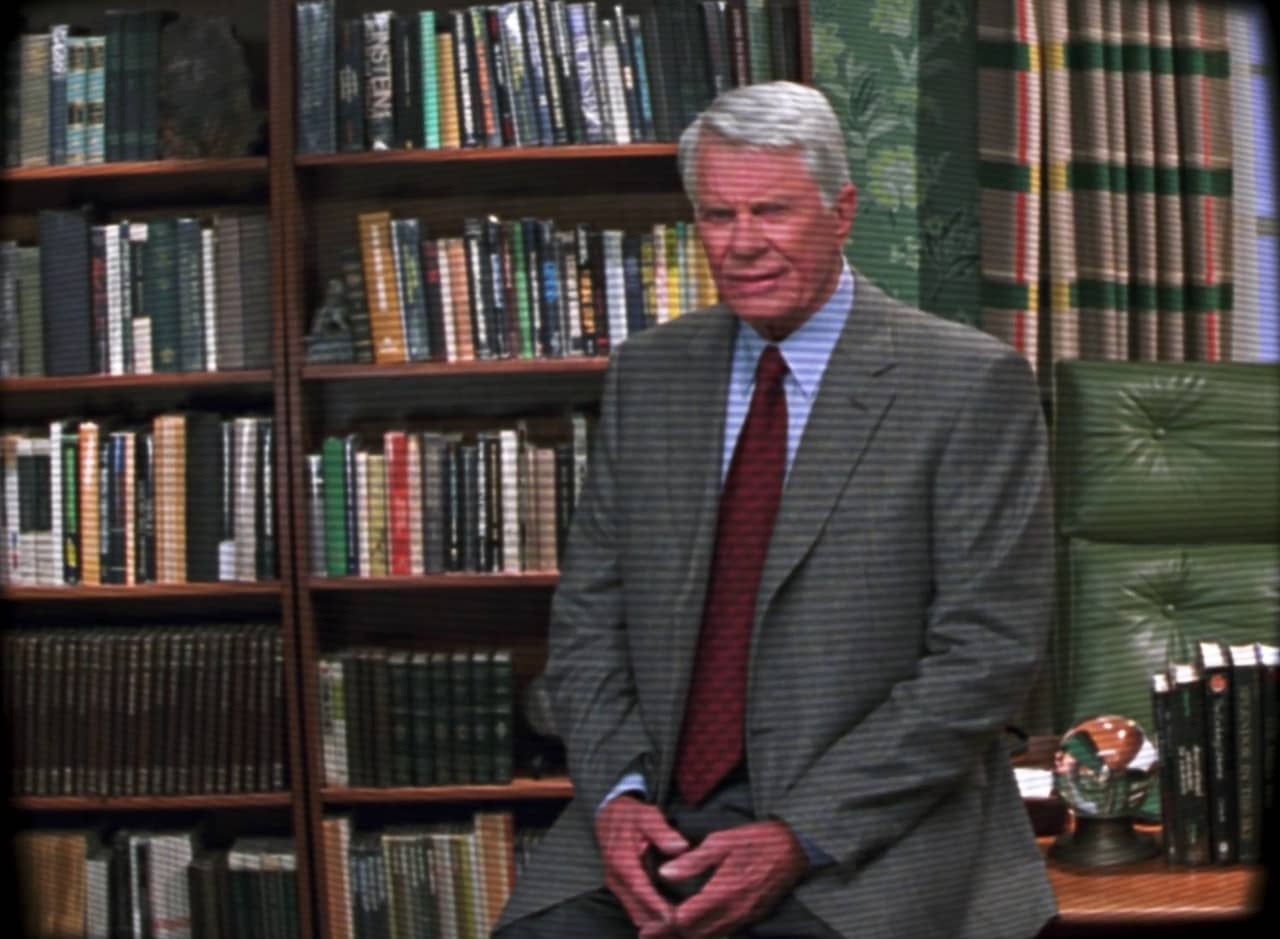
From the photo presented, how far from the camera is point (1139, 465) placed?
1658 mm

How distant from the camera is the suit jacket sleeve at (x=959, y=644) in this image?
4.33ft

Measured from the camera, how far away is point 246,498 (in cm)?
144

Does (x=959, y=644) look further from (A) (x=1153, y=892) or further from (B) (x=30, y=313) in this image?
(B) (x=30, y=313)

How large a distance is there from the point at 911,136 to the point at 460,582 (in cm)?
51

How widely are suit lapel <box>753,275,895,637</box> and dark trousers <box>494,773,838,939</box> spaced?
5.3 inches

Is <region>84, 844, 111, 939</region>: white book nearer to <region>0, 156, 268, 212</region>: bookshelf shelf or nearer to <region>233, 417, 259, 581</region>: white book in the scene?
<region>233, 417, 259, 581</region>: white book

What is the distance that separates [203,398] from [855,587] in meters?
0.53

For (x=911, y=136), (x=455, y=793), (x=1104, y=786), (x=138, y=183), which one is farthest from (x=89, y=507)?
(x=1104, y=786)

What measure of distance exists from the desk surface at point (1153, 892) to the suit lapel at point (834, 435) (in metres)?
0.37

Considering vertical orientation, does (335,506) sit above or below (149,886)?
above

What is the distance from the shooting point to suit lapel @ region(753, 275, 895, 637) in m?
1.31

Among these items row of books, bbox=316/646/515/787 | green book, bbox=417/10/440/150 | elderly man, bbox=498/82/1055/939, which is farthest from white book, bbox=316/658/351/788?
green book, bbox=417/10/440/150

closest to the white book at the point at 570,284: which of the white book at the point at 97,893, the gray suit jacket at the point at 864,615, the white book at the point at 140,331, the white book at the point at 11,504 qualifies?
the gray suit jacket at the point at 864,615

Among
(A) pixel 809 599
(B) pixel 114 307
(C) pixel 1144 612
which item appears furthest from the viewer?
(C) pixel 1144 612
